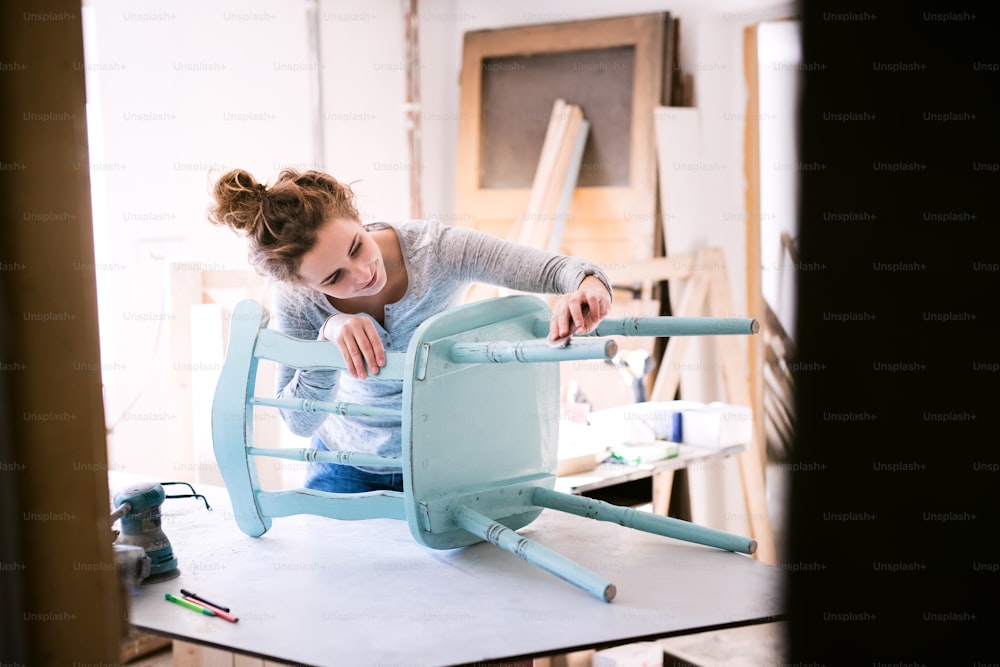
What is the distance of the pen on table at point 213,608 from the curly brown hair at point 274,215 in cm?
64

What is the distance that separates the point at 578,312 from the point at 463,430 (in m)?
0.30

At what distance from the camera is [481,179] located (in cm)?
414

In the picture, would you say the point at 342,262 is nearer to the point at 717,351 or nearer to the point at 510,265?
A: the point at 510,265

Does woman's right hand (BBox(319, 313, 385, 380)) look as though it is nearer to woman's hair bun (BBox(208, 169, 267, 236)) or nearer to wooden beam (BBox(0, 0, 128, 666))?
woman's hair bun (BBox(208, 169, 267, 236))

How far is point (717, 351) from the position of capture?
146 inches

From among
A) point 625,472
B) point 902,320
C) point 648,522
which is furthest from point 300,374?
point 902,320

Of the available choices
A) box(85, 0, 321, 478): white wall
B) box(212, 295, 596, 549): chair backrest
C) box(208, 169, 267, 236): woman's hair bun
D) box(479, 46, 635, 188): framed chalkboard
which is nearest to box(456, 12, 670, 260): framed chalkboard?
box(479, 46, 635, 188): framed chalkboard

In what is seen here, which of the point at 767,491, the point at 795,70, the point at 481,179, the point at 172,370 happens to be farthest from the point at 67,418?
the point at 481,179

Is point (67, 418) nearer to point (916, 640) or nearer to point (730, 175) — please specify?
point (916, 640)

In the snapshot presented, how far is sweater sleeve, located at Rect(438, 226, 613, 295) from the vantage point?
64.6 inches

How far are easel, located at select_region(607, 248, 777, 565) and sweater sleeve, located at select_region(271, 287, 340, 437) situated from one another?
2077 mm

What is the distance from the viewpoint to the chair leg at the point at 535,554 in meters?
1.34

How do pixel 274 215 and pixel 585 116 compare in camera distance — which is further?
pixel 585 116

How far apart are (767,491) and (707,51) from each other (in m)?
1.86
